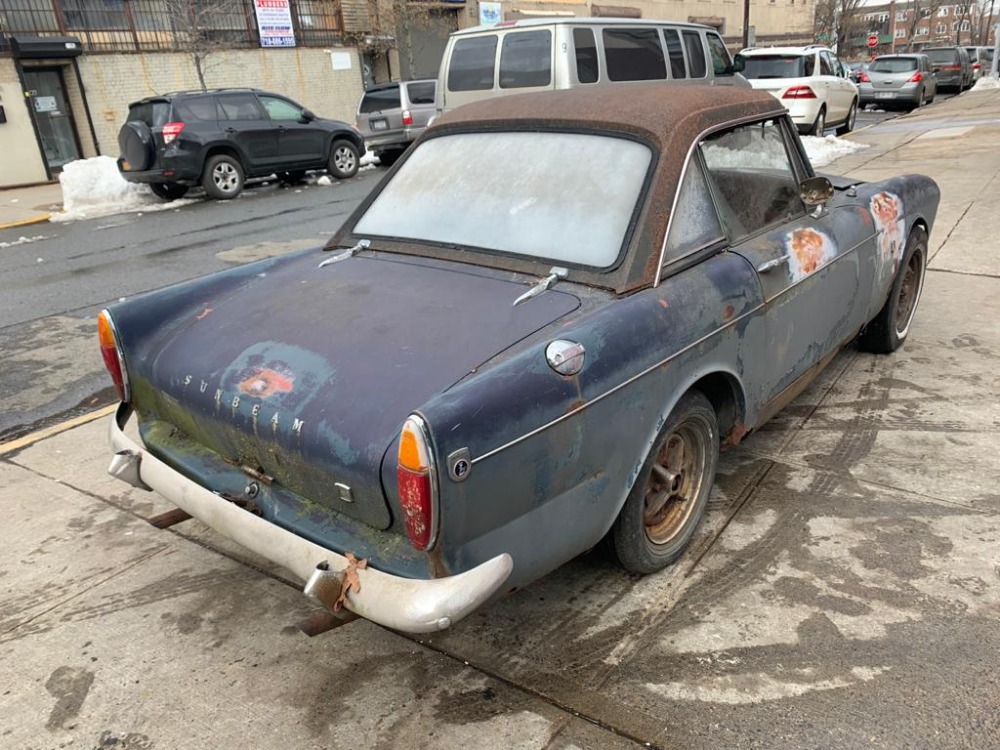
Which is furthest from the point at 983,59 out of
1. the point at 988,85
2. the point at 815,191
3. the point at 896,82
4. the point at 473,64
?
the point at 815,191

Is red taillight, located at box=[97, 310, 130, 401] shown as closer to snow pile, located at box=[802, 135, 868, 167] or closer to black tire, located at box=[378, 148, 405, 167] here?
snow pile, located at box=[802, 135, 868, 167]

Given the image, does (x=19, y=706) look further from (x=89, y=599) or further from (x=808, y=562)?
(x=808, y=562)

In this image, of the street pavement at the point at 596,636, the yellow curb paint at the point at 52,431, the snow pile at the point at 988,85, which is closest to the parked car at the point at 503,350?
the street pavement at the point at 596,636

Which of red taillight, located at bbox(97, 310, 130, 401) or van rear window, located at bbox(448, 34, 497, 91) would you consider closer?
red taillight, located at bbox(97, 310, 130, 401)

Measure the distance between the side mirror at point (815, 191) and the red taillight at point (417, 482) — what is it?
7.72 ft

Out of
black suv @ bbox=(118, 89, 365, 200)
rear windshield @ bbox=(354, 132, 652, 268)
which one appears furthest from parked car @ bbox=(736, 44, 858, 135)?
rear windshield @ bbox=(354, 132, 652, 268)

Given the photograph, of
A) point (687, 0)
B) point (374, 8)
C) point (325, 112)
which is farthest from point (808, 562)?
point (687, 0)

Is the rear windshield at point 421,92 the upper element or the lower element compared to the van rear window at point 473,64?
lower

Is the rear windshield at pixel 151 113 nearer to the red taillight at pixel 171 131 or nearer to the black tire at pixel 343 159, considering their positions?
the red taillight at pixel 171 131

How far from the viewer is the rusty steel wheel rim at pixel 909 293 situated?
4.98 m

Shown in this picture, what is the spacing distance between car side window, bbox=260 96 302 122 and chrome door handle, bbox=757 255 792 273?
12289 mm

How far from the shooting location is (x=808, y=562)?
3002 mm

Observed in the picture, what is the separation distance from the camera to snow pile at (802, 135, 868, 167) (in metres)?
13.0

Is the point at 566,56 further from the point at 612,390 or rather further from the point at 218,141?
the point at 612,390
